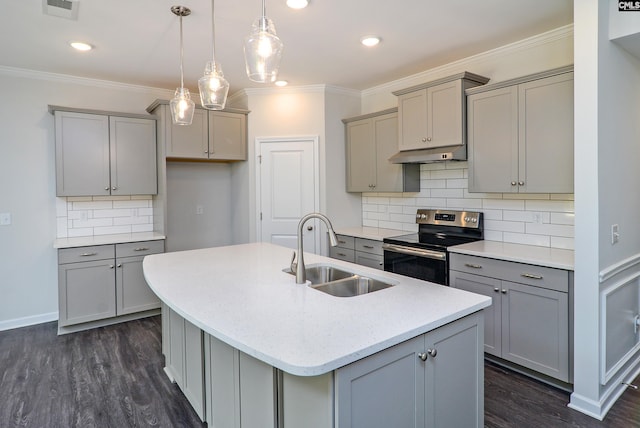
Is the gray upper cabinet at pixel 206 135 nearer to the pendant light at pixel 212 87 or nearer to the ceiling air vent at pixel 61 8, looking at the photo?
the ceiling air vent at pixel 61 8

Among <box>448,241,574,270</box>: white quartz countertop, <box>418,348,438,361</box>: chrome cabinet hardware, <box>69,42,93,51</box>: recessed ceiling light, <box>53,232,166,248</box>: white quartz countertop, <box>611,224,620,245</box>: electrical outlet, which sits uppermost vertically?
<box>69,42,93,51</box>: recessed ceiling light

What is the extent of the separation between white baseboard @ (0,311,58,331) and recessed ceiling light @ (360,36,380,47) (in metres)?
4.12

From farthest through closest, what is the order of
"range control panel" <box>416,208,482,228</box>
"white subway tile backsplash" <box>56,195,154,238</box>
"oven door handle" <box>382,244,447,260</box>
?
"white subway tile backsplash" <box>56,195,154,238</box>, "range control panel" <box>416,208,482,228</box>, "oven door handle" <box>382,244,447,260</box>

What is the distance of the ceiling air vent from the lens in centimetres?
244

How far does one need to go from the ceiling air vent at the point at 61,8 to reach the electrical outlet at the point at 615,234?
12.1ft

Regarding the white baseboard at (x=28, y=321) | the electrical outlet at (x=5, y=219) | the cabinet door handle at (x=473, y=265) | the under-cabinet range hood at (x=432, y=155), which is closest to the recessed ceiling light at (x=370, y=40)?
the under-cabinet range hood at (x=432, y=155)

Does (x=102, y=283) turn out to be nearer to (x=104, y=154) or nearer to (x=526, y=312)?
(x=104, y=154)

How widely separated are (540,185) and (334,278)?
1720 millimetres

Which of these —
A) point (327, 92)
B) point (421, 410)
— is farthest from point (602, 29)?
point (327, 92)

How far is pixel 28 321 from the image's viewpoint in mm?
3904

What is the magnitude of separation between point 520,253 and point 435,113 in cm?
142

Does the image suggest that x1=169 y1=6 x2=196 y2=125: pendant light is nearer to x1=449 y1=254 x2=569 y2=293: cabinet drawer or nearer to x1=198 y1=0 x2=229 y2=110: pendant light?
x1=198 y1=0 x2=229 y2=110: pendant light

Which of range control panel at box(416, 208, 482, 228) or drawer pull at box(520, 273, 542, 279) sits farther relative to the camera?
range control panel at box(416, 208, 482, 228)

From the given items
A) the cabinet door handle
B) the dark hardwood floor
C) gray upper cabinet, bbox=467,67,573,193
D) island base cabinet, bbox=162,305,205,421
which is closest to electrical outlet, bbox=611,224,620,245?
gray upper cabinet, bbox=467,67,573,193
